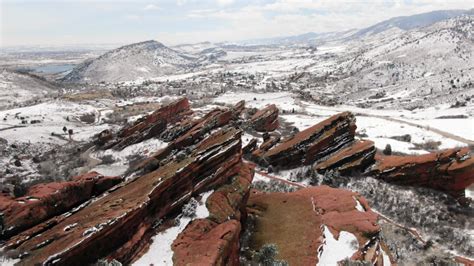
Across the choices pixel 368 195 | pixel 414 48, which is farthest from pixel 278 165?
pixel 414 48

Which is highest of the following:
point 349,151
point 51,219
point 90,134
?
point 51,219

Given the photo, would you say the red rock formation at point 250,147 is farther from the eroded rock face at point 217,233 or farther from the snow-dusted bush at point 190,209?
the snow-dusted bush at point 190,209

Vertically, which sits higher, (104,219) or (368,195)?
(104,219)

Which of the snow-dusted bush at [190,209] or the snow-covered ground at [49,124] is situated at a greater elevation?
the snow-dusted bush at [190,209]

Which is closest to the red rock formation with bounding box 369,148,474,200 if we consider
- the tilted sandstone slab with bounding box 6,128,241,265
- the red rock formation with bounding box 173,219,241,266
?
the tilted sandstone slab with bounding box 6,128,241,265

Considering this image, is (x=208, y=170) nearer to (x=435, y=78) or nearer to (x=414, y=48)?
(x=435, y=78)

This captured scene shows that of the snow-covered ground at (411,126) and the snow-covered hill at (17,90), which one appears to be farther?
the snow-covered hill at (17,90)

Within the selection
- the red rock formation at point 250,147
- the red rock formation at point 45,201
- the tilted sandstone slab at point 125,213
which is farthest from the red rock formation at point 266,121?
the red rock formation at point 45,201
